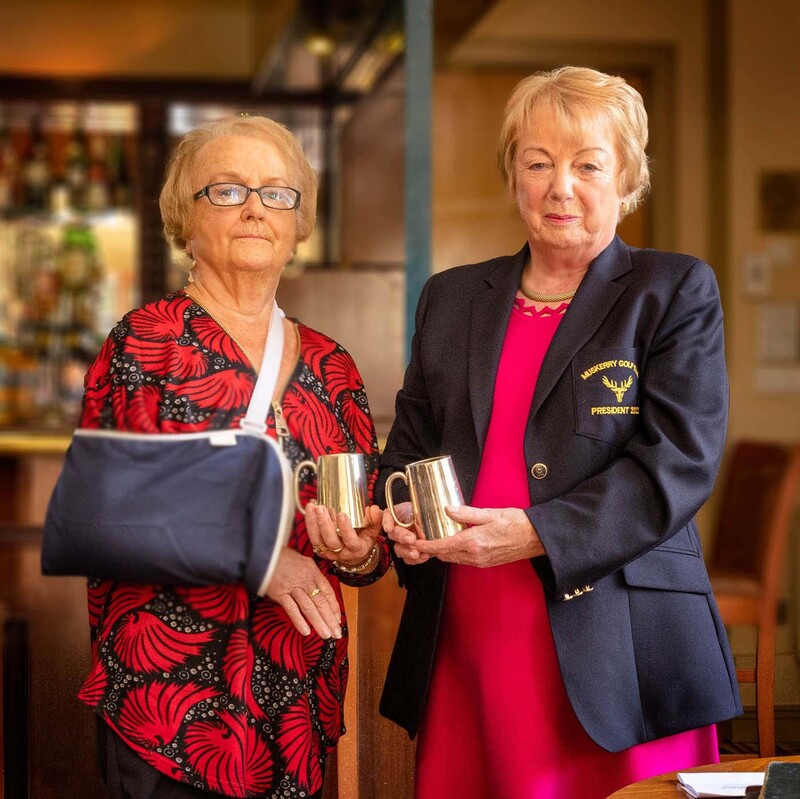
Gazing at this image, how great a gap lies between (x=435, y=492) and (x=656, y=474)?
0.28 metres

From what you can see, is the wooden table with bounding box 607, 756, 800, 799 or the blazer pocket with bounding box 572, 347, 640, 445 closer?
the wooden table with bounding box 607, 756, 800, 799

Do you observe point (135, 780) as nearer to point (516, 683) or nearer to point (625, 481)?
point (516, 683)

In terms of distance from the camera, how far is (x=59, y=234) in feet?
18.1

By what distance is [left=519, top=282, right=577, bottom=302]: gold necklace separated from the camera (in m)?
1.62

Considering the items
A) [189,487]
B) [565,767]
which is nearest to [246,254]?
[189,487]

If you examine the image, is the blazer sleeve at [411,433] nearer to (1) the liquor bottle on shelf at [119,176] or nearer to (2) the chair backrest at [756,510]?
(2) the chair backrest at [756,510]

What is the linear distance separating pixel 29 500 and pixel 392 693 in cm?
250

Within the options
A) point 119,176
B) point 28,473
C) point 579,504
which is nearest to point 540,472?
point 579,504

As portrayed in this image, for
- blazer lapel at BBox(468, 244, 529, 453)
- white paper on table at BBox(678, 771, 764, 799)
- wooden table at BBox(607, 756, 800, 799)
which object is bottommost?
wooden table at BBox(607, 756, 800, 799)

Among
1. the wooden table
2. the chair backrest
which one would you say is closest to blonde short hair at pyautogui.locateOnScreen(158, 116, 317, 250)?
the wooden table

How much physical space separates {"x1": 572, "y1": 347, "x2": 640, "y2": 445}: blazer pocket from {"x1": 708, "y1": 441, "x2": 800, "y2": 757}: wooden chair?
133 centimetres

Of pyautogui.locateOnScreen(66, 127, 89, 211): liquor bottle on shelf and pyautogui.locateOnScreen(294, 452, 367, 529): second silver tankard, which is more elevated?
pyautogui.locateOnScreen(66, 127, 89, 211): liquor bottle on shelf

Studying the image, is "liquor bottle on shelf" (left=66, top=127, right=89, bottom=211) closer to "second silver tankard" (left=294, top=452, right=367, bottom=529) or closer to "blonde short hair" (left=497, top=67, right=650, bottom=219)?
"blonde short hair" (left=497, top=67, right=650, bottom=219)

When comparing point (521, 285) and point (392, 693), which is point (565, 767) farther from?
point (521, 285)
